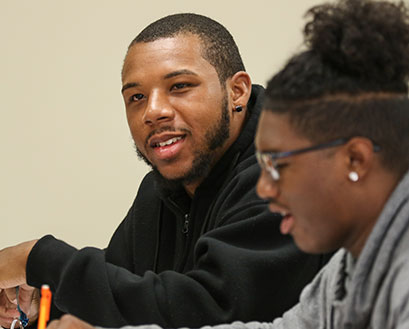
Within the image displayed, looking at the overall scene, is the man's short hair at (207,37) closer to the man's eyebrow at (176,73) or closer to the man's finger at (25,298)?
the man's eyebrow at (176,73)

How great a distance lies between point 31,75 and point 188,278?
1.41m

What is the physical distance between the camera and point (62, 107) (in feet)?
8.39

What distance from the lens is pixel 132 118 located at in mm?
1646

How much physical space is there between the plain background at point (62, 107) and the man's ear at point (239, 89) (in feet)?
3.08

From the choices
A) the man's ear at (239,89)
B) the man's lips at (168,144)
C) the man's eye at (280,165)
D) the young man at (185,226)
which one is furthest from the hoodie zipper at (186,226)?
the man's eye at (280,165)

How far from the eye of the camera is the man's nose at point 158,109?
1558 millimetres

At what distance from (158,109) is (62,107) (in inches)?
42.3

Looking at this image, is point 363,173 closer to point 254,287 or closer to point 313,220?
point 313,220

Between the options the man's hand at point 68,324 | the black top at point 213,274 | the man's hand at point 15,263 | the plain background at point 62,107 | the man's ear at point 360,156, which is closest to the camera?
the man's ear at point 360,156

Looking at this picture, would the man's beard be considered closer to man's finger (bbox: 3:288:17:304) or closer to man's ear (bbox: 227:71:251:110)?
man's ear (bbox: 227:71:251:110)

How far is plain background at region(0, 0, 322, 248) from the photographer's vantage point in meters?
2.55

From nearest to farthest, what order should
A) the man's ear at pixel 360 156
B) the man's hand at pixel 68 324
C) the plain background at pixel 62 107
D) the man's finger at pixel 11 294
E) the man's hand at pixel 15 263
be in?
the man's ear at pixel 360 156
the man's hand at pixel 68 324
the man's hand at pixel 15 263
the man's finger at pixel 11 294
the plain background at pixel 62 107

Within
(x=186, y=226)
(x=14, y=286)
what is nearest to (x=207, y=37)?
(x=186, y=226)

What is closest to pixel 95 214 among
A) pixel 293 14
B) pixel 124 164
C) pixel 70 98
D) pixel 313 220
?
pixel 124 164
